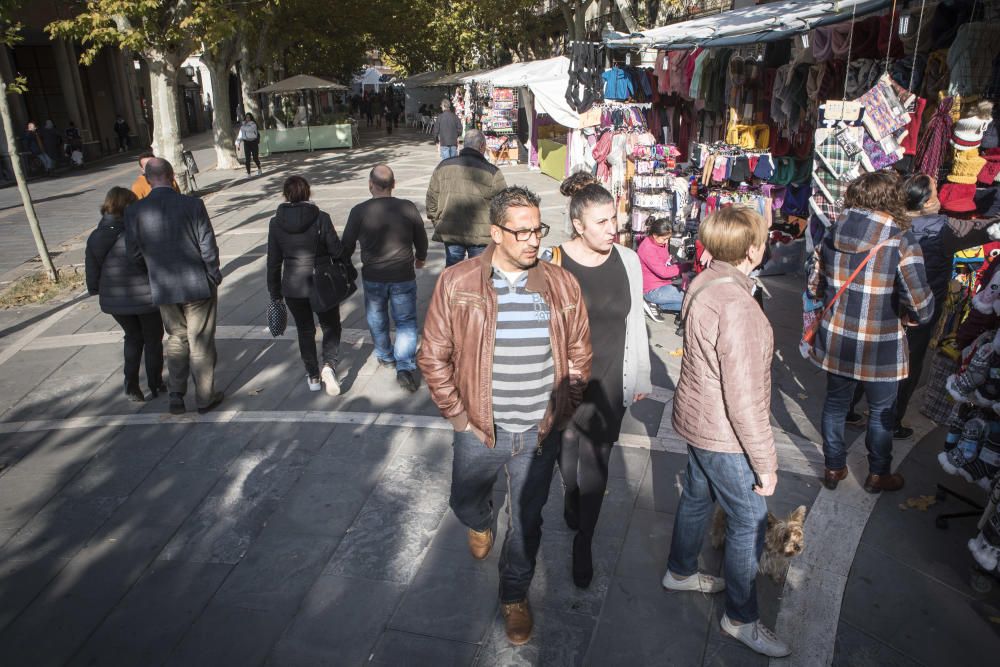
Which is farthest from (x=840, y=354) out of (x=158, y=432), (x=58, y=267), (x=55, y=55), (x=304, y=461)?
(x=55, y=55)

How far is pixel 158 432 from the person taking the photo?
525 centimetres

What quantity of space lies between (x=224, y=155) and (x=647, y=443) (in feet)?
64.3

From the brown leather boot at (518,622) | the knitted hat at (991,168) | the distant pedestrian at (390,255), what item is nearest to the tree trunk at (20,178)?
the distant pedestrian at (390,255)

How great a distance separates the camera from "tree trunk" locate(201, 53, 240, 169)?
66.1 ft

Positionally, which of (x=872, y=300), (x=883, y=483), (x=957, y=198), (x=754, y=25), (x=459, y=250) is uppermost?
(x=754, y=25)

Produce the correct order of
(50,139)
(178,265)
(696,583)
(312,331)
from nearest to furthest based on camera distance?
(696,583), (178,265), (312,331), (50,139)

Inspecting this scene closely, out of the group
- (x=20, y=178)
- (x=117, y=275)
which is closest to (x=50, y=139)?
(x=20, y=178)

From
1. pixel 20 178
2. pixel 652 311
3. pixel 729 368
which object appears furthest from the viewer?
pixel 20 178

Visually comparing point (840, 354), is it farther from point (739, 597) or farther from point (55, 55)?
point (55, 55)

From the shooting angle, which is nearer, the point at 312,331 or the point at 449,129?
the point at 312,331

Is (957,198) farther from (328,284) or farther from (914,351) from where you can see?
(328,284)

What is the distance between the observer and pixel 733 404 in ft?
8.81

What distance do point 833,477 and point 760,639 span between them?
1.50m

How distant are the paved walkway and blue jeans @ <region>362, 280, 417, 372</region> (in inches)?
12.0
